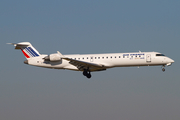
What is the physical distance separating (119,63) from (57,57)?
7.68m

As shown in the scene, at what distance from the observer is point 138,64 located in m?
37.5

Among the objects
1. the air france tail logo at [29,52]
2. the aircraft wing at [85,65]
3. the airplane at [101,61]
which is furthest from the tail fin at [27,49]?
the aircraft wing at [85,65]

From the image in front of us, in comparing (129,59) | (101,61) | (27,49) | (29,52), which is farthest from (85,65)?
(27,49)

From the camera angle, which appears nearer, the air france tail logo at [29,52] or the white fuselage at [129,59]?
the white fuselage at [129,59]

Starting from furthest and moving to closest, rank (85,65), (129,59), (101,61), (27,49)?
(27,49), (101,61), (85,65), (129,59)

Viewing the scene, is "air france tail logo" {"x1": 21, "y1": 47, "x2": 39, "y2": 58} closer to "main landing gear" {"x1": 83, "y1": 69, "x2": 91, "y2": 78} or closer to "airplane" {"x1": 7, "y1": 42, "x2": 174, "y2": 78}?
"airplane" {"x1": 7, "y1": 42, "x2": 174, "y2": 78}

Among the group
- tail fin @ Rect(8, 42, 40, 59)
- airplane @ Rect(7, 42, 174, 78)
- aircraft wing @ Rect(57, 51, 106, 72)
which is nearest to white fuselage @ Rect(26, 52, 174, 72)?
airplane @ Rect(7, 42, 174, 78)

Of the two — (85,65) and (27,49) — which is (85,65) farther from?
(27,49)

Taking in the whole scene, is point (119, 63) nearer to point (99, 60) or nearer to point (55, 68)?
point (99, 60)

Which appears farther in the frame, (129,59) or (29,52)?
(29,52)

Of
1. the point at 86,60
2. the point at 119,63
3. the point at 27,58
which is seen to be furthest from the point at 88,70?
the point at 27,58

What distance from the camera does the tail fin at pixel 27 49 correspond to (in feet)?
134

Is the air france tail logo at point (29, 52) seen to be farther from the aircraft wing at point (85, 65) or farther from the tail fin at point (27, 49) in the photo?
the aircraft wing at point (85, 65)

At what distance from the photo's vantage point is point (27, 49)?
41.3 m
